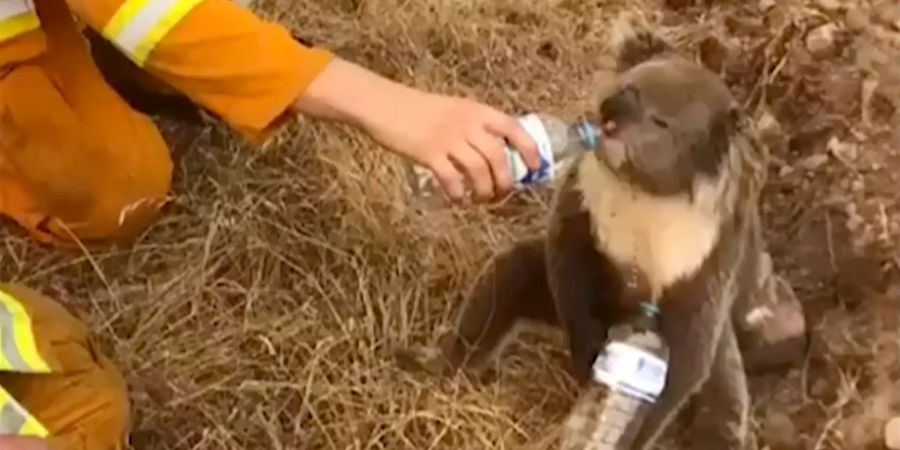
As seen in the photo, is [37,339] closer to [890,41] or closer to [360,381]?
[360,381]

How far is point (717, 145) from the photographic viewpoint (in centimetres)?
142

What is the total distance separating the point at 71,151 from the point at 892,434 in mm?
859

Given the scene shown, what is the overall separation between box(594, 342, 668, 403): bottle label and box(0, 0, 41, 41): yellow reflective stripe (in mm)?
643

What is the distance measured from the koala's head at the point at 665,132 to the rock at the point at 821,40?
1.93ft

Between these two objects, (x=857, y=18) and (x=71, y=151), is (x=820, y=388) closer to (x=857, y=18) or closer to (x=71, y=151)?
(x=857, y=18)

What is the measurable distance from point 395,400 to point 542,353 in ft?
0.52

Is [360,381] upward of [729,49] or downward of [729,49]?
downward

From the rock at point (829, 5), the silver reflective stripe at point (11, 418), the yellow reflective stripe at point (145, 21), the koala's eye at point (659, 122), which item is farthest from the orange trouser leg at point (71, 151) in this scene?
the rock at point (829, 5)

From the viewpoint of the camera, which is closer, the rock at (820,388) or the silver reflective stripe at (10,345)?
the silver reflective stripe at (10,345)

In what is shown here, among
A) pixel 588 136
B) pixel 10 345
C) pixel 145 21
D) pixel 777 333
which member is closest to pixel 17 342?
pixel 10 345

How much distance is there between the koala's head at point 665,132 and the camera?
1394mm

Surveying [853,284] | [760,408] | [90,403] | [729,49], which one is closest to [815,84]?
[729,49]

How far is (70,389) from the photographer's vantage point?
1472 mm

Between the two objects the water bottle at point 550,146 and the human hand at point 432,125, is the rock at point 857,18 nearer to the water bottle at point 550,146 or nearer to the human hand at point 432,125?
the water bottle at point 550,146
